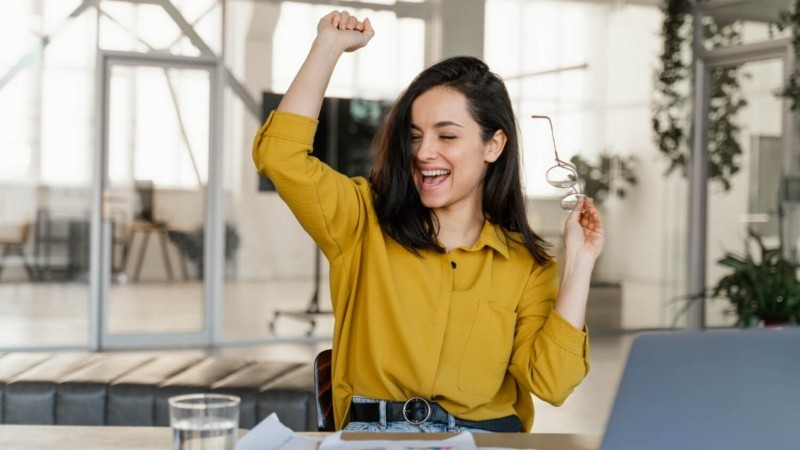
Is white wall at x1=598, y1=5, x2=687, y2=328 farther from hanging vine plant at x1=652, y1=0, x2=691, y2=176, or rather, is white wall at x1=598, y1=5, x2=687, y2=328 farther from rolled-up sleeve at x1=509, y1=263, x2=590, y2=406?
rolled-up sleeve at x1=509, y1=263, x2=590, y2=406

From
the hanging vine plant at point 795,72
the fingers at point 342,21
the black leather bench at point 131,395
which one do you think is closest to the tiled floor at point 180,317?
the hanging vine plant at point 795,72

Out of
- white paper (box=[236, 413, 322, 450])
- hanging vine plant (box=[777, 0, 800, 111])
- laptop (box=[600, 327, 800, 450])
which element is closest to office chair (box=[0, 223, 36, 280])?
hanging vine plant (box=[777, 0, 800, 111])

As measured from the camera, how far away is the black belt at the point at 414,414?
1.97m

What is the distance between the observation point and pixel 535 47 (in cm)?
910

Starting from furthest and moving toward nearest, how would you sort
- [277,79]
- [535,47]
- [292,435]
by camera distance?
1. [535,47]
2. [277,79]
3. [292,435]

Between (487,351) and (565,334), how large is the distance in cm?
17

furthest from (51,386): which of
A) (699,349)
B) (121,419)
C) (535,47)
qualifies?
(535,47)

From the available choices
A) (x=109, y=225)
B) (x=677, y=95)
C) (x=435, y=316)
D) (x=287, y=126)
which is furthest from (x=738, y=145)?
(x=287, y=126)

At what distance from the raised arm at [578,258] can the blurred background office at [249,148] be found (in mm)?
5652

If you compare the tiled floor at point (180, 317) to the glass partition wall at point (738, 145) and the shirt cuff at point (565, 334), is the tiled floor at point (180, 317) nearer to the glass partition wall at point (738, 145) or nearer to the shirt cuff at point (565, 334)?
the glass partition wall at point (738, 145)

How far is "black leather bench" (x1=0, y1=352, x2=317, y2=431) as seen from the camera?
3793 mm

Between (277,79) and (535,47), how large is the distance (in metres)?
2.32

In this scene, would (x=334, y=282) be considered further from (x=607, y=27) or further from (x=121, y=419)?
(x=607, y=27)

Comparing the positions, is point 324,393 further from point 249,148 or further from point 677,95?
point 677,95
